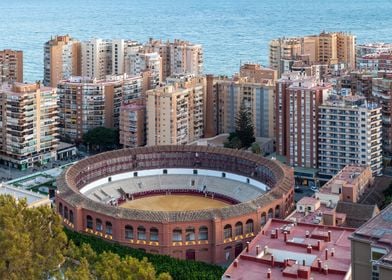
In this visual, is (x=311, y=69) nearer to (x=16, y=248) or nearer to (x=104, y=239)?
(x=104, y=239)

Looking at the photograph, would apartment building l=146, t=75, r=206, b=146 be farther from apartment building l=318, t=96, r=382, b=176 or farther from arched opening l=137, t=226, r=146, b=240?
arched opening l=137, t=226, r=146, b=240

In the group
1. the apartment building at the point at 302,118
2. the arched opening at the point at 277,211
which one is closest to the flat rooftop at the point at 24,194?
the arched opening at the point at 277,211

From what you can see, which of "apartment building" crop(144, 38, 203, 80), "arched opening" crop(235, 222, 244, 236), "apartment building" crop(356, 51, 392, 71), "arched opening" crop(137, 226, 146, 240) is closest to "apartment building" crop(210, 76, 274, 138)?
"apartment building" crop(356, 51, 392, 71)

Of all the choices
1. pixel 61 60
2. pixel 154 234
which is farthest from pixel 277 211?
pixel 61 60

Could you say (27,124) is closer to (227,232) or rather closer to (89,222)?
(89,222)

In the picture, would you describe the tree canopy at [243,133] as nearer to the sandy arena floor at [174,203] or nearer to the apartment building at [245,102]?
the apartment building at [245,102]

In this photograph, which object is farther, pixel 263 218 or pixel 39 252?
pixel 263 218
